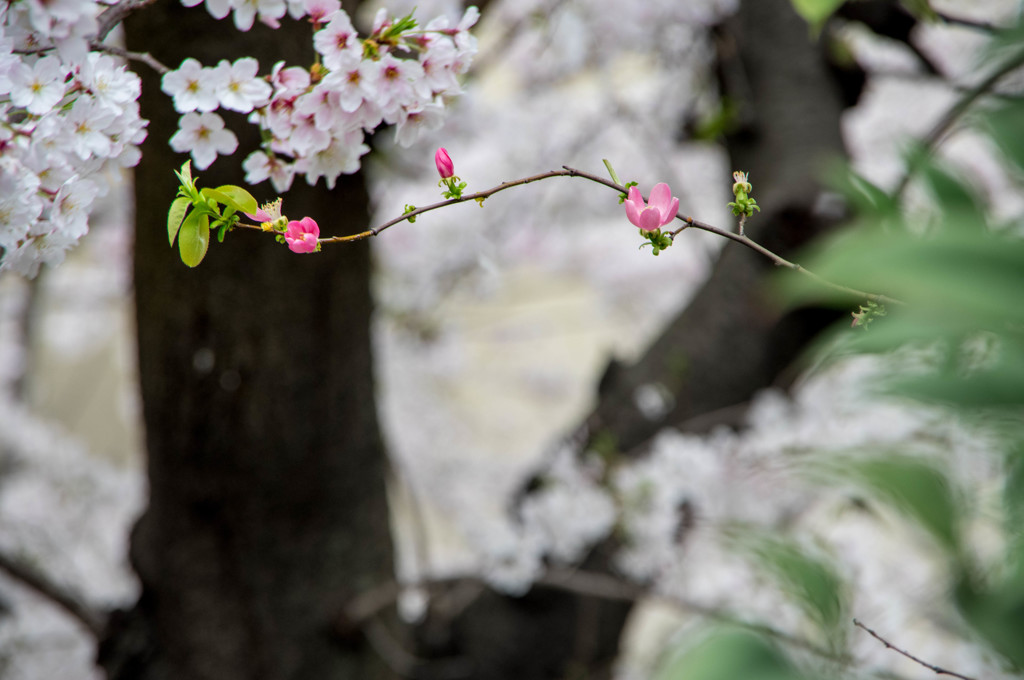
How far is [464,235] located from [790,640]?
2229 mm

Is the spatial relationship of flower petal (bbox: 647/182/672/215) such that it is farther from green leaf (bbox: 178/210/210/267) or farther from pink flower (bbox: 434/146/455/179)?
green leaf (bbox: 178/210/210/267)

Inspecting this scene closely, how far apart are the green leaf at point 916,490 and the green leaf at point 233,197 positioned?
0.35 metres

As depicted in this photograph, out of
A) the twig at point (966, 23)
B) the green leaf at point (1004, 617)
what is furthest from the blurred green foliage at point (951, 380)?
the twig at point (966, 23)

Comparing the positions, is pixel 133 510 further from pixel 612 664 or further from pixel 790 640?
pixel 790 640

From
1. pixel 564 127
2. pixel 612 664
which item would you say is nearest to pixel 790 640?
pixel 612 664

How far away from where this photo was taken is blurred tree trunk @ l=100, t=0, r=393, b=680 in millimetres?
786

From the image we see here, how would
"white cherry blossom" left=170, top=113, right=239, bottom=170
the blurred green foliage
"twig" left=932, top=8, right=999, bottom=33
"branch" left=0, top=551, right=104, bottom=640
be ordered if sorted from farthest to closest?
"branch" left=0, top=551, right=104, bottom=640 < "twig" left=932, top=8, right=999, bottom=33 < "white cherry blossom" left=170, top=113, right=239, bottom=170 < the blurred green foliage

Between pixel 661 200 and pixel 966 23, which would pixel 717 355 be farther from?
pixel 661 200

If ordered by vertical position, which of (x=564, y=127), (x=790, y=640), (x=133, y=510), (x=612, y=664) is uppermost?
(x=790, y=640)

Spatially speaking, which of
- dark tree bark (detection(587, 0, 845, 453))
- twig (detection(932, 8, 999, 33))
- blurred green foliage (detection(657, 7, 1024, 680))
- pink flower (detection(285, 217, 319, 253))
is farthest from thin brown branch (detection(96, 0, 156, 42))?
dark tree bark (detection(587, 0, 845, 453))

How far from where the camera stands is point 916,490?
0.21 m

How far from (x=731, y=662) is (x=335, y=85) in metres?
0.38

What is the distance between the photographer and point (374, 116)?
1.50 ft

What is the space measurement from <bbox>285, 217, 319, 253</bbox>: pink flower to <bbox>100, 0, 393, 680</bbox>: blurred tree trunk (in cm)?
36
